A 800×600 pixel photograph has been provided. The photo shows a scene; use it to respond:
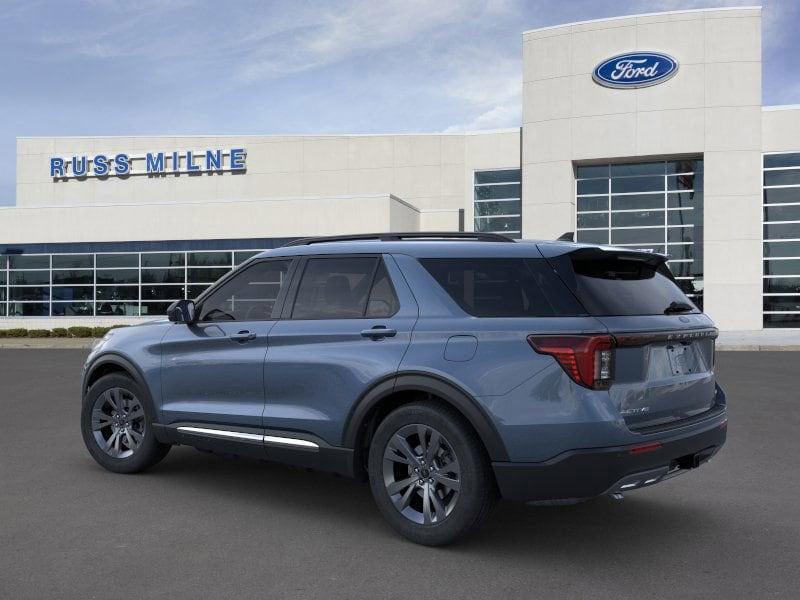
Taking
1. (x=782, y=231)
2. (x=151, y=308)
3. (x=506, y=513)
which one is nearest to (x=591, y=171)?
(x=782, y=231)

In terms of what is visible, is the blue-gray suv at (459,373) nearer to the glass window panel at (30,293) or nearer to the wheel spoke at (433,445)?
the wheel spoke at (433,445)

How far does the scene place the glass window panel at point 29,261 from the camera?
36938mm

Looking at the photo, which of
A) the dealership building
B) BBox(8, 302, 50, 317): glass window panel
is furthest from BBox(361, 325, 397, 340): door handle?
BBox(8, 302, 50, 317): glass window panel

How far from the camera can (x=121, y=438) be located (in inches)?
258

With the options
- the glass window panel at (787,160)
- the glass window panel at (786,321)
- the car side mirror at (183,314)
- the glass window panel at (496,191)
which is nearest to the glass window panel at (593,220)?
the glass window panel at (496,191)

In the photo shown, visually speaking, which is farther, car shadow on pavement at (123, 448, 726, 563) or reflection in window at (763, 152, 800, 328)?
reflection in window at (763, 152, 800, 328)

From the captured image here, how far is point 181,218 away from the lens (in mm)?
35375

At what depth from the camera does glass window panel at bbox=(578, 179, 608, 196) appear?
3403 centimetres

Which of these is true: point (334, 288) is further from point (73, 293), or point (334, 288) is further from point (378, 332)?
point (73, 293)

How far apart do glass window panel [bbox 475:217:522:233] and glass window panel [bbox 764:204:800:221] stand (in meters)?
10.0

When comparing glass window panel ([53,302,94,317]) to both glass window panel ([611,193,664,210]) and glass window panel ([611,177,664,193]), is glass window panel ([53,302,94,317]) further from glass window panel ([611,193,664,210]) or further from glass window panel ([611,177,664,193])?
glass window panel ([611,177,664,193])

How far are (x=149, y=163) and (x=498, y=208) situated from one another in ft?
58.9

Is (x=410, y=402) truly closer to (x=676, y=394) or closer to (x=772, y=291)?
(x=676, y=394)

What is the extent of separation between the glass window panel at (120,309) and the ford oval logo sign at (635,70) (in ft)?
71.9
